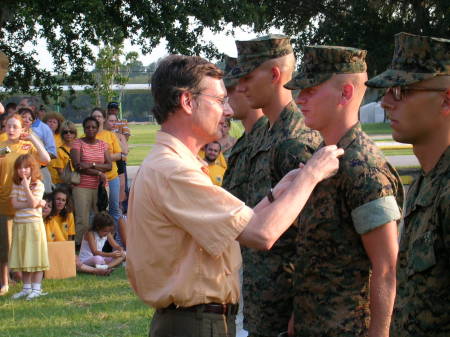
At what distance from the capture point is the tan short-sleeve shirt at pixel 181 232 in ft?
9.92

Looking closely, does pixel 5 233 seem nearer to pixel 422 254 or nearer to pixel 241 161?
pixel 241 161

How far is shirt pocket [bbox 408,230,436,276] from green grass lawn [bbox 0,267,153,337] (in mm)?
4623

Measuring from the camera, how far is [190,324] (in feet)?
10.3

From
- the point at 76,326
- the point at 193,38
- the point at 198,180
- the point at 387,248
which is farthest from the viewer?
the point at 193,38

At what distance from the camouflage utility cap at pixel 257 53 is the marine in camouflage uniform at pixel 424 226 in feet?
4.82

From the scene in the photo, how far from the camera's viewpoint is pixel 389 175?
134 inches

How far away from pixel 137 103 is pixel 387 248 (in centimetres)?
8437

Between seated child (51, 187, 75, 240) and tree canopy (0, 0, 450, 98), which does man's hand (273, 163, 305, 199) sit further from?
tree canopy (0, 0, 450, 98)

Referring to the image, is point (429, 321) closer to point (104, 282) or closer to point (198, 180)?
point (198, 180)

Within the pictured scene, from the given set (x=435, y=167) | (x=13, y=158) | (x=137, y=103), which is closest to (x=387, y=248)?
(x=435, y=167)

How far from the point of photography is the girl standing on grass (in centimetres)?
882

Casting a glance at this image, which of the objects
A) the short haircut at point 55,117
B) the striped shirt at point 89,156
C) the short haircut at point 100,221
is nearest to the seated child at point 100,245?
the short haircut at point 100,221

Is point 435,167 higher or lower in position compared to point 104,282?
higher

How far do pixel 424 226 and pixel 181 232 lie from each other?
957mm
